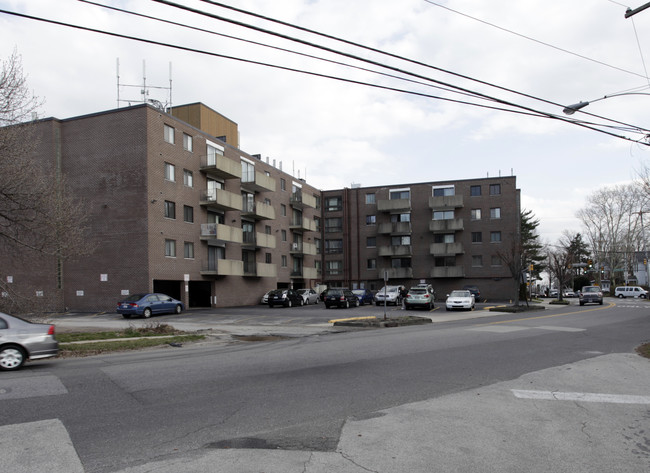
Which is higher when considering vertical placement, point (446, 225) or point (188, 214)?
point (446, 225)

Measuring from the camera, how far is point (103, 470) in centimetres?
450

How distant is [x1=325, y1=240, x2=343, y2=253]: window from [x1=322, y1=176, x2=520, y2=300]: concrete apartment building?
6cm

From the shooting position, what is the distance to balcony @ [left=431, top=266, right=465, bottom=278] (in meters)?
56.4

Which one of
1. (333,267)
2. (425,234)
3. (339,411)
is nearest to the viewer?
(339,411)

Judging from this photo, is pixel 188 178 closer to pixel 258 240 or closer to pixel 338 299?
pixel 258 240

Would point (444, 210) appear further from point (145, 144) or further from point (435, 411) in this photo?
point (435, 411)

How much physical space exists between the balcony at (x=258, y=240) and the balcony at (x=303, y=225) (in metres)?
7.18

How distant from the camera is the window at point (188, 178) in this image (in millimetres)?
35844

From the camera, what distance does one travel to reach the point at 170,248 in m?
33.9

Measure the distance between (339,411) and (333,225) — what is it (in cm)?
Answer: 5661

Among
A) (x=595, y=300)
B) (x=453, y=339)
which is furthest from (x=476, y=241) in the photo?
(x=453, y=339)

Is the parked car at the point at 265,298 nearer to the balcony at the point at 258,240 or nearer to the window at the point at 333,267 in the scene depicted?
the balcony at the point at 258,240

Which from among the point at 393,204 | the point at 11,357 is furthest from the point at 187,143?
the point at 393,204

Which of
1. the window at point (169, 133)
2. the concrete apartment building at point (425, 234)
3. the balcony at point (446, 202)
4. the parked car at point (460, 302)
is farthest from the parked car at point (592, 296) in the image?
the window at point (169, 133)
